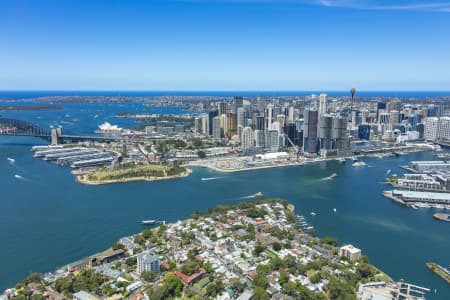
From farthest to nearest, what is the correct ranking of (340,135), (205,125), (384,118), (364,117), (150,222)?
(364,117)
(205,125)
(384,118)
(340,135)
(150,222)

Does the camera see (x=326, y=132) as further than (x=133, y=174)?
Yes

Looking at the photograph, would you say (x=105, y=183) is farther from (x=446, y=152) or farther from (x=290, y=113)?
(x=446, y=152)

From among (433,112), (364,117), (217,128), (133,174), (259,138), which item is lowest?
(133,174)

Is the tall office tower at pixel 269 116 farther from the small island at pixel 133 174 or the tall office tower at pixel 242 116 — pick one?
the small island at pixel 133 174

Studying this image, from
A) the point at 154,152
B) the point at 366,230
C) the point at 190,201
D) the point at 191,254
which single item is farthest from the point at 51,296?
the point at 154,152

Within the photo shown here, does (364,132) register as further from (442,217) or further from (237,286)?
(237,286)

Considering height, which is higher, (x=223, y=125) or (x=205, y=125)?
(x=223, y=125)

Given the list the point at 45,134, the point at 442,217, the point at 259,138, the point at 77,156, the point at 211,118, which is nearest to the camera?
the point at 442,217

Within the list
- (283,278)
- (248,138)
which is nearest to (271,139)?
(248,138)
